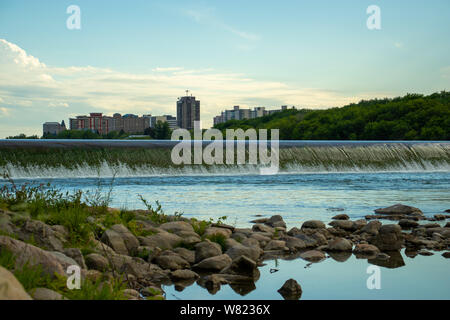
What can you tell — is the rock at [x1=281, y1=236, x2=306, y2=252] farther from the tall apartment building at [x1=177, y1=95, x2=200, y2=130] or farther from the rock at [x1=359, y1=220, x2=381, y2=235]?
the tall apartment building at [x1=177, y1=95, x2=200, y2=130]

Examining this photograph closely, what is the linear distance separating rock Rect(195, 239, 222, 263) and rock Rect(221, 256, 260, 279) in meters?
0.58

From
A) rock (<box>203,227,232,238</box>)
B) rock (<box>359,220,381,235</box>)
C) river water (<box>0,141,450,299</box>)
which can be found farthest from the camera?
rock (<box>359,220,381,235</box>)

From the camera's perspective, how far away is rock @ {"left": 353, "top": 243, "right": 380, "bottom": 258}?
28.7ft

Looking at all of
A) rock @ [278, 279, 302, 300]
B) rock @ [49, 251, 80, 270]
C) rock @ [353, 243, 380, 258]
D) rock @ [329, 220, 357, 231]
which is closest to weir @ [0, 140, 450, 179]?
rock @ [329, 220, 357, 231]

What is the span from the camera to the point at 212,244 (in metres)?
8.12

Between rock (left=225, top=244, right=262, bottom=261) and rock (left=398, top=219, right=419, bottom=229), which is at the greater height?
rock (left=225, top=244, right=262, bottom=261)

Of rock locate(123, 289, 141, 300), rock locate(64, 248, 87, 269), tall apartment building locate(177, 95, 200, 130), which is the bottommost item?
rock locate(123, 289, 141, 300)

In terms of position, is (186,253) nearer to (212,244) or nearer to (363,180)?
(212,244)

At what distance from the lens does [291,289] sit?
650 centimetres

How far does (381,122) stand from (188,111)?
67.5 metres

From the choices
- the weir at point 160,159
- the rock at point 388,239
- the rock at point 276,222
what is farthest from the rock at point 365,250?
the weir at point 160,159
